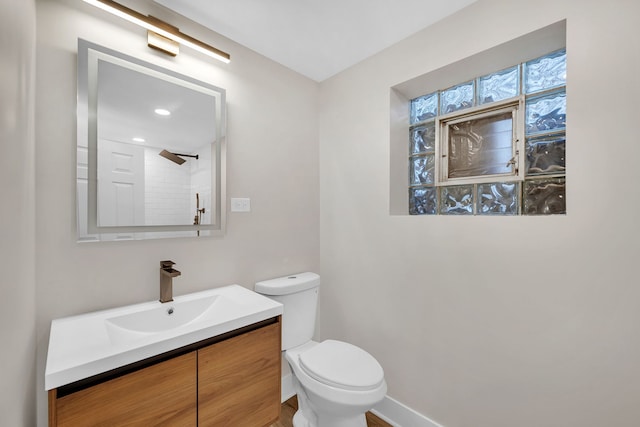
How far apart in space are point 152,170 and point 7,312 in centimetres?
86

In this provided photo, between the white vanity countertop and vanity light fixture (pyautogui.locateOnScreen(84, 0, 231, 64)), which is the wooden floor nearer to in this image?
the white vanity countertop

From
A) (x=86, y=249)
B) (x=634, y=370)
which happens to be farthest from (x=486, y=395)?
(x=86, y=249)

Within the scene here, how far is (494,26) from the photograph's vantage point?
Answer: 1333mm

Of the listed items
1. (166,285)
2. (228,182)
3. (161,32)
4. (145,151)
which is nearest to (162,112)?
(145,151)

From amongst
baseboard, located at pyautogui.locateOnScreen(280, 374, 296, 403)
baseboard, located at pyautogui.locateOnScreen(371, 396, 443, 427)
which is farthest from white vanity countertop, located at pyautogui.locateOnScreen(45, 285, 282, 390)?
baseboard, located at pyautogui.locateOnScreen(371, 396, 443, 427)

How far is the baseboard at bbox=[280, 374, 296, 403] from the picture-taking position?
6.25 feet

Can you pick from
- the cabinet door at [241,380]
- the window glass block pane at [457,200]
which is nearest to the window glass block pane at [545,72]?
the window glass block pane at [457,200]

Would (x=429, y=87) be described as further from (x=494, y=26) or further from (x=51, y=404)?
(x=51, y=404)

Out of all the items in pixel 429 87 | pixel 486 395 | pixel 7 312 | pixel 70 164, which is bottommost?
pixel 486 395

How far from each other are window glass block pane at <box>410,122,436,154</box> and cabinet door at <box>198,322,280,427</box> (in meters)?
1.44

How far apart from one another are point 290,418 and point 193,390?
0.99 m

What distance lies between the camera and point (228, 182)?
5.51 ft

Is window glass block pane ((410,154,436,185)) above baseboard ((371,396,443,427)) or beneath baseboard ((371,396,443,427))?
above

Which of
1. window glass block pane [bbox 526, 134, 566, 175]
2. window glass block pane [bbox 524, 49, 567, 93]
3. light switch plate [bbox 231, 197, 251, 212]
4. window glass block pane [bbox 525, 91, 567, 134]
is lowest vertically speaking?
light switch plate [bbox 231, 197, 251, 212]
